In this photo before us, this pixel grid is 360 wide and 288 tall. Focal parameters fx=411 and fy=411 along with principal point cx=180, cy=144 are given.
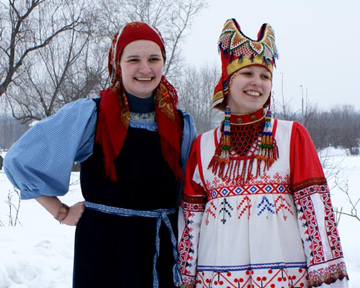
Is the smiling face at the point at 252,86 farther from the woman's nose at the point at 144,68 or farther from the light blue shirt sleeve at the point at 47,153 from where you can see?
the light blue shirt sleeve at the point at 47,153

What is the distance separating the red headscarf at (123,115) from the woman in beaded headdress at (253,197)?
131mm

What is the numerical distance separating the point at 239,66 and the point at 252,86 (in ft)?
0.35

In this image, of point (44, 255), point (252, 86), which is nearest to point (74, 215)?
point (252, 86)

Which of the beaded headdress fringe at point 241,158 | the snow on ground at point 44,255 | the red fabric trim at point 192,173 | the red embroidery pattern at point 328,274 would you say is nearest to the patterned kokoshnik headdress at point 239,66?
the beaded headdress fringe at point 241,158

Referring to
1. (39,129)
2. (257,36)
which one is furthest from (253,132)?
(39,129)

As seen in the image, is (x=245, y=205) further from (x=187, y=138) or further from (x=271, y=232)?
(x=187, y=138)

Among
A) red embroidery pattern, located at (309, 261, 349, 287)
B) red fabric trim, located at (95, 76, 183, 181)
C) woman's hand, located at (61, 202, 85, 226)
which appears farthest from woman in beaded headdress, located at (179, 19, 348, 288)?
woman's hand, located at (61, 202, 85, 226)

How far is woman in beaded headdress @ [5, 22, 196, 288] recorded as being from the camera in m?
1.84

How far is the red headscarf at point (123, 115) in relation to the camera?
187 cm

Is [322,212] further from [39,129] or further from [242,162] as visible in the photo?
[39,129]

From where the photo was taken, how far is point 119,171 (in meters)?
1.89

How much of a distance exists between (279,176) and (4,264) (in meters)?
2.91

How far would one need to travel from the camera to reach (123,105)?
1964mm

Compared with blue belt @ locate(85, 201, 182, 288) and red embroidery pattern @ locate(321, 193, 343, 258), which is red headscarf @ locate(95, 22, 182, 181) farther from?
red embroidery pattern @ locate(321, 193, 343, 258)
